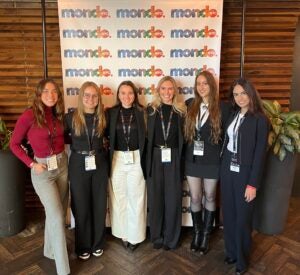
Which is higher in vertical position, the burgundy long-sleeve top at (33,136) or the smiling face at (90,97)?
the smiling face at (90,97)

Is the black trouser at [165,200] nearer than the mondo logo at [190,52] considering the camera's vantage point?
Yes

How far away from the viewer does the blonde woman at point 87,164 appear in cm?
272

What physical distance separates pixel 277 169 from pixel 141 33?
201cm

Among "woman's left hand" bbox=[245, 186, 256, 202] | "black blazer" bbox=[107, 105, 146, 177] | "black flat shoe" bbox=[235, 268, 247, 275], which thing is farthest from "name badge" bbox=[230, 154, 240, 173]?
"black flat shoe" bbox=[235, 268, 247, 275]

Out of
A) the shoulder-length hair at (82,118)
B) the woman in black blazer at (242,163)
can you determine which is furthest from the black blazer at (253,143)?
the shoulder-length hair at (82,118)

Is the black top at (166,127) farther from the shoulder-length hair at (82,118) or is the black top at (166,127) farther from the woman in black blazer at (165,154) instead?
the shoulder-length hair at (82,118)

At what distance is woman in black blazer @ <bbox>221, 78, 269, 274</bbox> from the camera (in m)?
2.45

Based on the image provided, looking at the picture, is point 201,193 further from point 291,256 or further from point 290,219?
point 290,219

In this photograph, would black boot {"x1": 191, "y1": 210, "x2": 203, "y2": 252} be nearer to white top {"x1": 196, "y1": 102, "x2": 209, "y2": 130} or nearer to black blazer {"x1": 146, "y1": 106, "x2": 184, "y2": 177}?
black blazer {"x1": 146, "y1": 106, "x2": 184, "y2": 177}

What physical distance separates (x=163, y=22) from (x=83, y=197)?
191cm

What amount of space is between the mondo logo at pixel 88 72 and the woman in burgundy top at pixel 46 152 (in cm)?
57

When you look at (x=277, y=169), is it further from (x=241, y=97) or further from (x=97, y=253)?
(x=97, y=253)

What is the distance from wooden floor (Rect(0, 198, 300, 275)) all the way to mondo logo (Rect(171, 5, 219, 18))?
2.37 metres

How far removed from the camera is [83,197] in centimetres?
282
